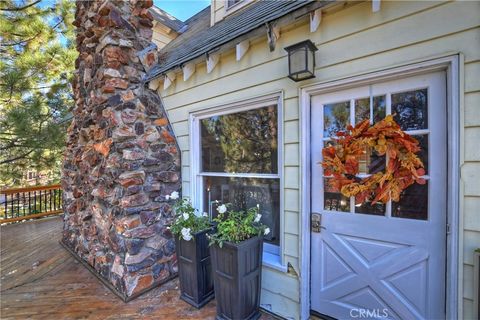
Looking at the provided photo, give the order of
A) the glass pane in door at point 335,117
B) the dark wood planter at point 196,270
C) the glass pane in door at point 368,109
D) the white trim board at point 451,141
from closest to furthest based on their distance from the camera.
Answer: the white trim board at point 451,141, the glass pane in door at point 368,109, the glass pane in door at point 335,117, the dark wood planter at point 196,270

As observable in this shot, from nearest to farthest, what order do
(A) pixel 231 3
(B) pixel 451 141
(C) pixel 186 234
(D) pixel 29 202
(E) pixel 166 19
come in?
(B) pixel 451 141 < (C) pixel 186 234 < (A) pixel 231 3 < (E) pixel 166 19 < (D) pixel 29 202

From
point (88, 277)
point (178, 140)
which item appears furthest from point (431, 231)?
point (88, 277)

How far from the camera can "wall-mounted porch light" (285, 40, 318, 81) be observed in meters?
1.89

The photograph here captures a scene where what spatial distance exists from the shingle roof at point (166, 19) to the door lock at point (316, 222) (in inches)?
188

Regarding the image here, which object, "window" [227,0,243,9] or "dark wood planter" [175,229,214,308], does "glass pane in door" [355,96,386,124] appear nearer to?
"dark wood planter" [175,229,214,308]

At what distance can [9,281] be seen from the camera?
3180 millimetres

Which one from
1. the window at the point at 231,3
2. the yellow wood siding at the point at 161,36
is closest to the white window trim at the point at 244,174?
the window at the point at 231,3

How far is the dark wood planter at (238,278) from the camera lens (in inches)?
81.7

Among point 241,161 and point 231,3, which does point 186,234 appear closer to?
point 241,161

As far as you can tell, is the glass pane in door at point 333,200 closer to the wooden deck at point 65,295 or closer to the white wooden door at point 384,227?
the white wooden door at point 384,227

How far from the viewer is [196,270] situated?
8.10ft

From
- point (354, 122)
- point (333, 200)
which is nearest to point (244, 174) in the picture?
point (333, 200)

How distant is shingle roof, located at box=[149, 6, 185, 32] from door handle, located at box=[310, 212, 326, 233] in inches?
188

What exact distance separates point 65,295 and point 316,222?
118 inches
